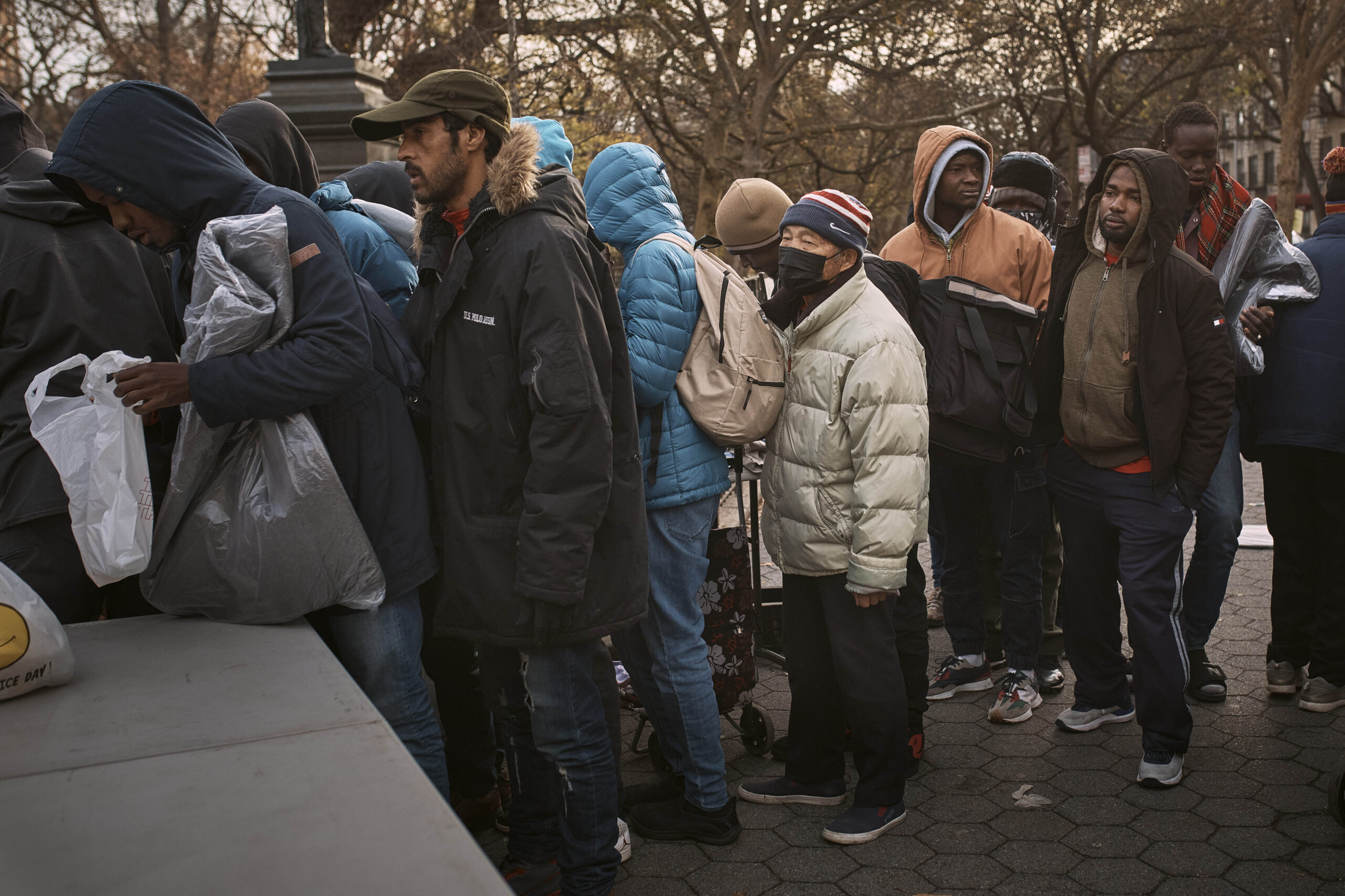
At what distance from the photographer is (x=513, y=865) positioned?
10.2 feet

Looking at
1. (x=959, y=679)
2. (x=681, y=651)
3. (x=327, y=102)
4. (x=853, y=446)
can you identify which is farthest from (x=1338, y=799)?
(x=327, y=102)

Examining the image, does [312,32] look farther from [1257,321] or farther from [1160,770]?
[1160,770]

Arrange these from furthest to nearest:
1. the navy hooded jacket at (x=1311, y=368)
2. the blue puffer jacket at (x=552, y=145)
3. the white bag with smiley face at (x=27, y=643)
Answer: the navy hooded jacket at (x=1311, y=368) < the blue puffer jacket at (x=552, y=145) < the white bag with smiley face at (x=27, y=643)

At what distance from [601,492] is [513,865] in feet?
3.89

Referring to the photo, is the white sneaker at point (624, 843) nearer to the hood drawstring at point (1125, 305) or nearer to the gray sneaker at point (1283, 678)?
the hood drawstring at point (1125, 305)

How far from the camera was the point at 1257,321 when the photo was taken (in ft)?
14.1

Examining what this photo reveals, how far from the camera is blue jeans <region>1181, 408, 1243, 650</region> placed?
4.30m

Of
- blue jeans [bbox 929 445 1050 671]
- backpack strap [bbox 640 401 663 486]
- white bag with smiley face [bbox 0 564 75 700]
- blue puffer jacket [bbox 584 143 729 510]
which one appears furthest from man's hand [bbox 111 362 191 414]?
blue jeans [bbox 929 445 1050 671]

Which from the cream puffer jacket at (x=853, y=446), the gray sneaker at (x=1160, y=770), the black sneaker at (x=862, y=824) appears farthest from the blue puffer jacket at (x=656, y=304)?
the gray sneaker at (x=1160, y=770)

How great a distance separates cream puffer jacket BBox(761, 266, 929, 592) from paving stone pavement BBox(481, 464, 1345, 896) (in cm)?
82

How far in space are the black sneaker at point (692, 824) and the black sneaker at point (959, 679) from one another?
4.84 feet

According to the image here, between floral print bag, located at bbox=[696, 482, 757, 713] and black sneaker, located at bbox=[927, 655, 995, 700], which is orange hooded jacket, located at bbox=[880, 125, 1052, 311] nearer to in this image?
floral print bag, located at bbox=[696, 482, 757, 713]

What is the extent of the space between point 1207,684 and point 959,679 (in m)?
0.94

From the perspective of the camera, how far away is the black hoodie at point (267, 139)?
11.8ft
